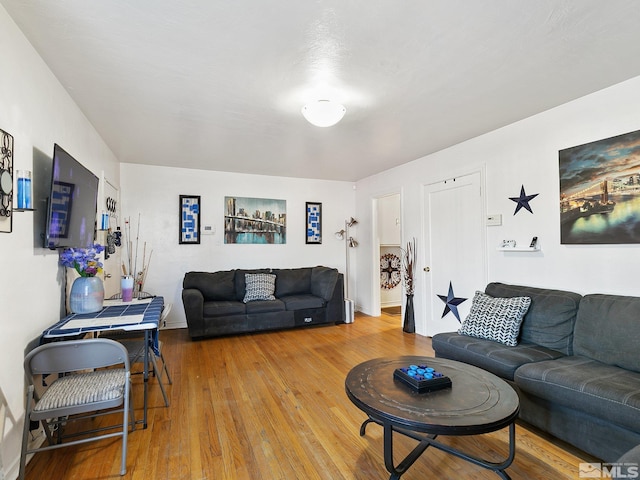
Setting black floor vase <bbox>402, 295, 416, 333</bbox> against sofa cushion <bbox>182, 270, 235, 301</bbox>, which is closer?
black floor vase <bbox>402, 295, 416, 333</bbox>

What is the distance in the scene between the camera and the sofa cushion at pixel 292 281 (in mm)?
5227

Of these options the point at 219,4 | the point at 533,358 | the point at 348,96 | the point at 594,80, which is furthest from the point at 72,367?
the point at 594,80

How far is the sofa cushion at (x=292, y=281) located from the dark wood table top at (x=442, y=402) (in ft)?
10.7

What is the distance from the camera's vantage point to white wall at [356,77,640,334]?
2488 mm

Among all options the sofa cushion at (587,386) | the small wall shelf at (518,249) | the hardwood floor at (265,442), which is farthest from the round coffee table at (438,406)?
the small wall shelf at (518,249)

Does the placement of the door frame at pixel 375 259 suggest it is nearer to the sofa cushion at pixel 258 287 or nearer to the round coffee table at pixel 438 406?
the sofa cushion at pixel 258 287

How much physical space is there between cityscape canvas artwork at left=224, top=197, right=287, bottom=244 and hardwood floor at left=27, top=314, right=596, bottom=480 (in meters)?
2.43

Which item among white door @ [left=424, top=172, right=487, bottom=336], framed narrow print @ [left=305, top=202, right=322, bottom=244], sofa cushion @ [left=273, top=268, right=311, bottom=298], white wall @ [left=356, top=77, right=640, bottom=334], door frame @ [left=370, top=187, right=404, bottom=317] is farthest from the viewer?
framed narrow print @ [left=305, top=202, right=322, bottom=244]

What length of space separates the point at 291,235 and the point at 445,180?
2.75 m

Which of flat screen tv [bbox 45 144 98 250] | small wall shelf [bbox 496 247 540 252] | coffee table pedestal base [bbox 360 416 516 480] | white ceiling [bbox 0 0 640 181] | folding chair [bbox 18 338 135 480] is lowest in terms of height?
coffee table pedestal base [bbox 360 416 516 480]

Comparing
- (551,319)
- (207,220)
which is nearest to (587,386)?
(551,319)

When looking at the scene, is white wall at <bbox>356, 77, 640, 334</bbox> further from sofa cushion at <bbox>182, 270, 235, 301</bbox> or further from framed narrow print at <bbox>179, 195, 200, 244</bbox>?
framed narrow print at <bbox>179, 195, 200, 244</bbox>

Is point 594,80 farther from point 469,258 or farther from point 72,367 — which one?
point 72,367

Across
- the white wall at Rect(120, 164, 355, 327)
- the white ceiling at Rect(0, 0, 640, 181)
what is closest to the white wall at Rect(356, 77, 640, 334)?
the white ceiling at Rect(0, 0, 640, 181)
